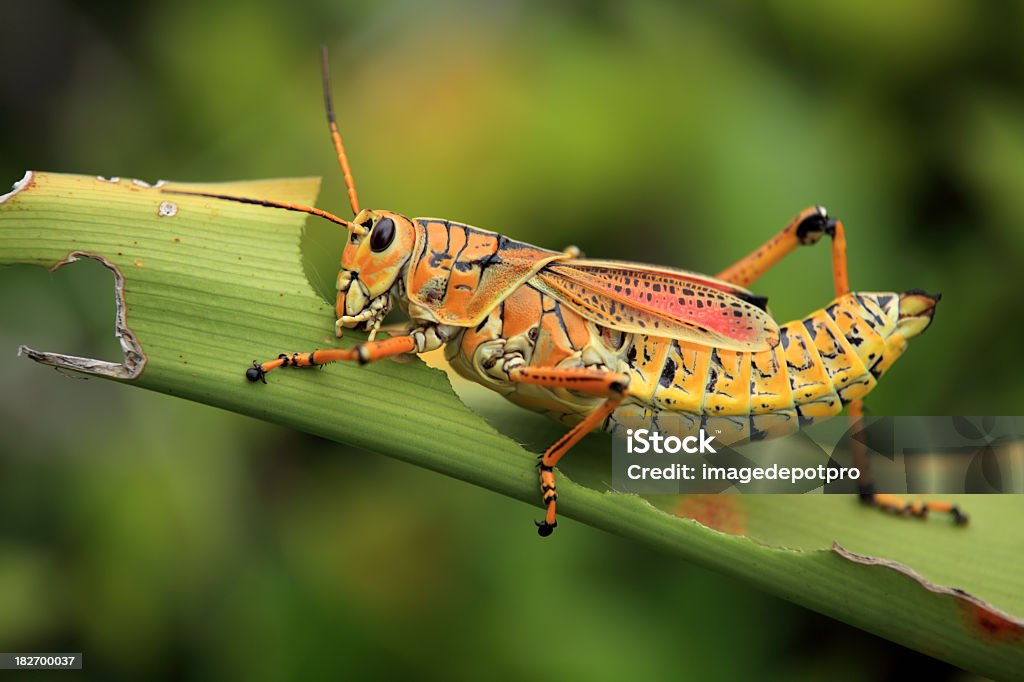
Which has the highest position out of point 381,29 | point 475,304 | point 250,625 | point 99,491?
point 381,29

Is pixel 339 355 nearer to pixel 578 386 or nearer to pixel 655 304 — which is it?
pixel 578 386

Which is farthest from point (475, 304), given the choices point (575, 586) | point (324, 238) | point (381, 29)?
point (381, 29)

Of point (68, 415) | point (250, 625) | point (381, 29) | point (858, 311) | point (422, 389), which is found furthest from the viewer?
point (381, 29)

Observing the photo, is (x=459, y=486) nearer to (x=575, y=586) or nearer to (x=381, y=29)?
(x=575, y=586)

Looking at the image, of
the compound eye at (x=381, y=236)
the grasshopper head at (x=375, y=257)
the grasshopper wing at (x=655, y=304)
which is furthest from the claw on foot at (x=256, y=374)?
the grasshopper wing at (x=655, y=304)

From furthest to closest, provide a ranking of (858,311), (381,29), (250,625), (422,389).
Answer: (381,29) → (858,311) → (250,625) → (422,389)

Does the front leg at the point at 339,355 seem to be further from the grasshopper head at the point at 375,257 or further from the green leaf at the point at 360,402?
the grasshopper head at the point at 375,257
